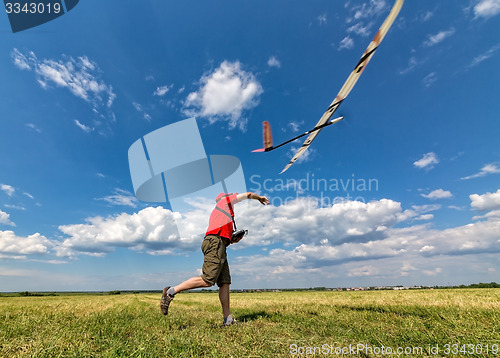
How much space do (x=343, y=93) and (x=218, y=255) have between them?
7.39 meters

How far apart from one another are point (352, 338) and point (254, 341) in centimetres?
117

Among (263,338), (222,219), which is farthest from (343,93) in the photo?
(263,338)

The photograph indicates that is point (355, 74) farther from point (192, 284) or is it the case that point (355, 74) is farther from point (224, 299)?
point (192, 284)

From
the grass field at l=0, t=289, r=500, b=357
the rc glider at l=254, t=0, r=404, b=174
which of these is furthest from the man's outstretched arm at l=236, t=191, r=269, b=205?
the rc glider at l=254, t=0, r=404, b=174

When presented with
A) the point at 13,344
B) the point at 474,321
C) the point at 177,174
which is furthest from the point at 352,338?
the point at 177,174

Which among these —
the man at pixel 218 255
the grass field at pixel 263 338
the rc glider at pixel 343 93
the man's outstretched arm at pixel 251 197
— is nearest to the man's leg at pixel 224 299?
the man at pixel 218 255

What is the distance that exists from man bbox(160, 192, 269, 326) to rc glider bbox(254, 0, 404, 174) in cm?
500

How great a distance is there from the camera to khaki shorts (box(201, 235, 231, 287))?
4.59 metres

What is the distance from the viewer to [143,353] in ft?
7.79

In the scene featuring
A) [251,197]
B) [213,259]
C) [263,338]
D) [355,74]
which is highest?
[355,74]

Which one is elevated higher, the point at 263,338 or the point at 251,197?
the point at 251,197

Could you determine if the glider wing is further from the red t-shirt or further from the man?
the red t-shirt

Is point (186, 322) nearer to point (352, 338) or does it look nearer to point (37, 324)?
point (37, 324)

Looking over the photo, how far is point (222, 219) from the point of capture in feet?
16.1
